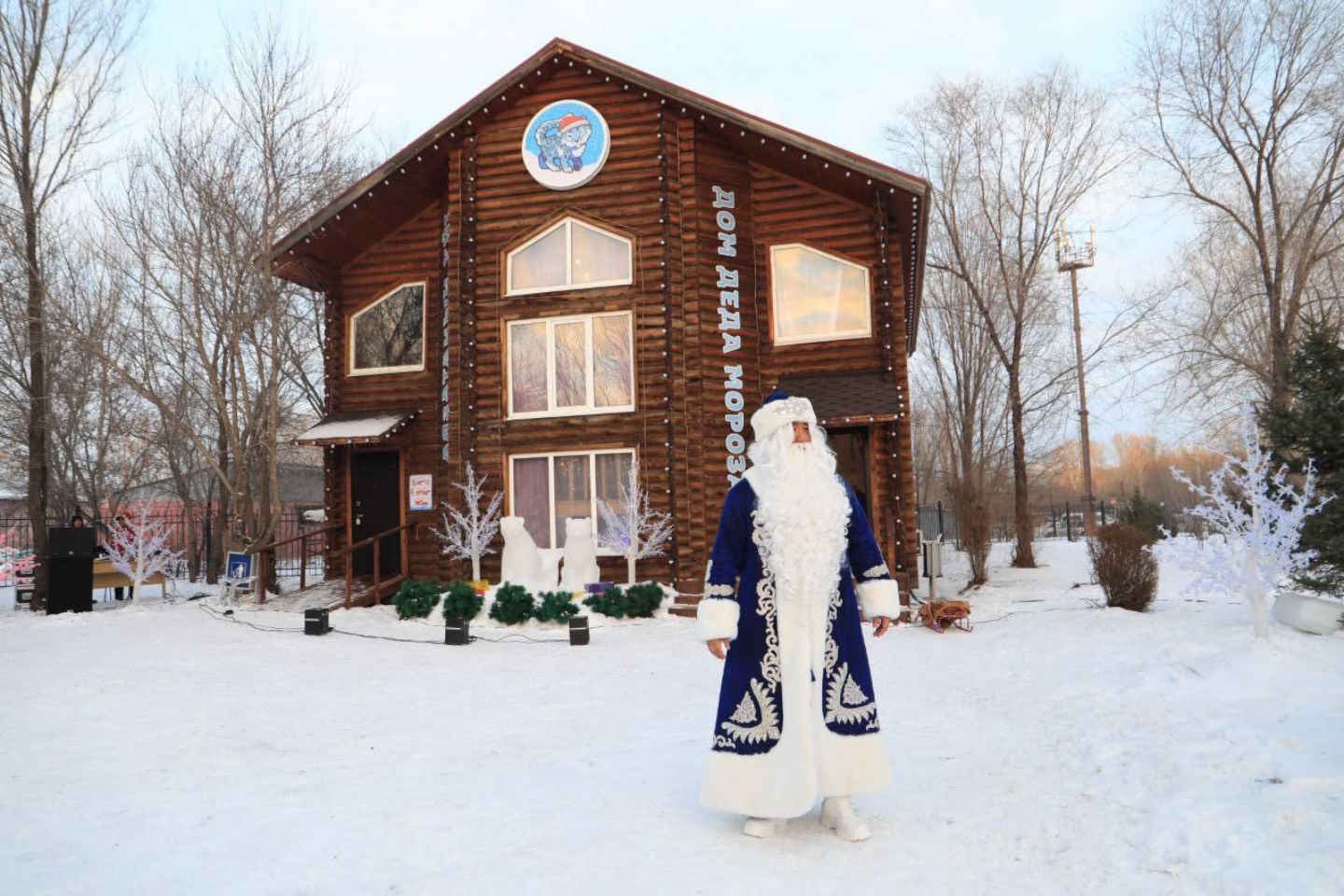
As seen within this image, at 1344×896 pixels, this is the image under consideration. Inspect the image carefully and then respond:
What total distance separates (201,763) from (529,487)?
9.19 m

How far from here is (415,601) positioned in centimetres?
1221

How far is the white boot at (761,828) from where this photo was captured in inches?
155

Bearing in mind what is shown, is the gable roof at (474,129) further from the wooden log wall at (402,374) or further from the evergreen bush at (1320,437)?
the evergreen bush at (1320,437)

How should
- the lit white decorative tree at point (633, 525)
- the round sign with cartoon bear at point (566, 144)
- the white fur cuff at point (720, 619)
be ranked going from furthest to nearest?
the round sign with cartoon bear at point (566, 144)
the lit white decorative tree at point (633, 525)
the white fur cuff at point (720, 619)

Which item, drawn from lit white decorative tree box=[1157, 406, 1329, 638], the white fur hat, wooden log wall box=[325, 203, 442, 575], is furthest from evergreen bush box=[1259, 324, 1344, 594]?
wooden log wall box=[325, 203, 442, 575]

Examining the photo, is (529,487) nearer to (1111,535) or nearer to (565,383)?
(565,383)

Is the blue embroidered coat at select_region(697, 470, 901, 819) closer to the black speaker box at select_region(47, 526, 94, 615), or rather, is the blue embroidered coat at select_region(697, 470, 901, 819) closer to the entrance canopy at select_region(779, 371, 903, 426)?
the entrance canopy at select_region(779, 371, 903, 426)

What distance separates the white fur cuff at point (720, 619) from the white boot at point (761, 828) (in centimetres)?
85

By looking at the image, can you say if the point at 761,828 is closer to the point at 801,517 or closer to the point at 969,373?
Answer: the point at 801,517

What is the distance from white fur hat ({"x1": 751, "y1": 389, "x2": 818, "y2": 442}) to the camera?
14.3 feet

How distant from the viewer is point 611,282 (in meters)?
14.3

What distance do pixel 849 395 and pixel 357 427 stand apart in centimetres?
826

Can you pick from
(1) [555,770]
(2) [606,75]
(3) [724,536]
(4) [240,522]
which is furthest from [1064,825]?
(4) [240,522]

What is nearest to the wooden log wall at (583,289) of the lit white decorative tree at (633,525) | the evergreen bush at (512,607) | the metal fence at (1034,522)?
the lit white decorative tree at (633,525)
